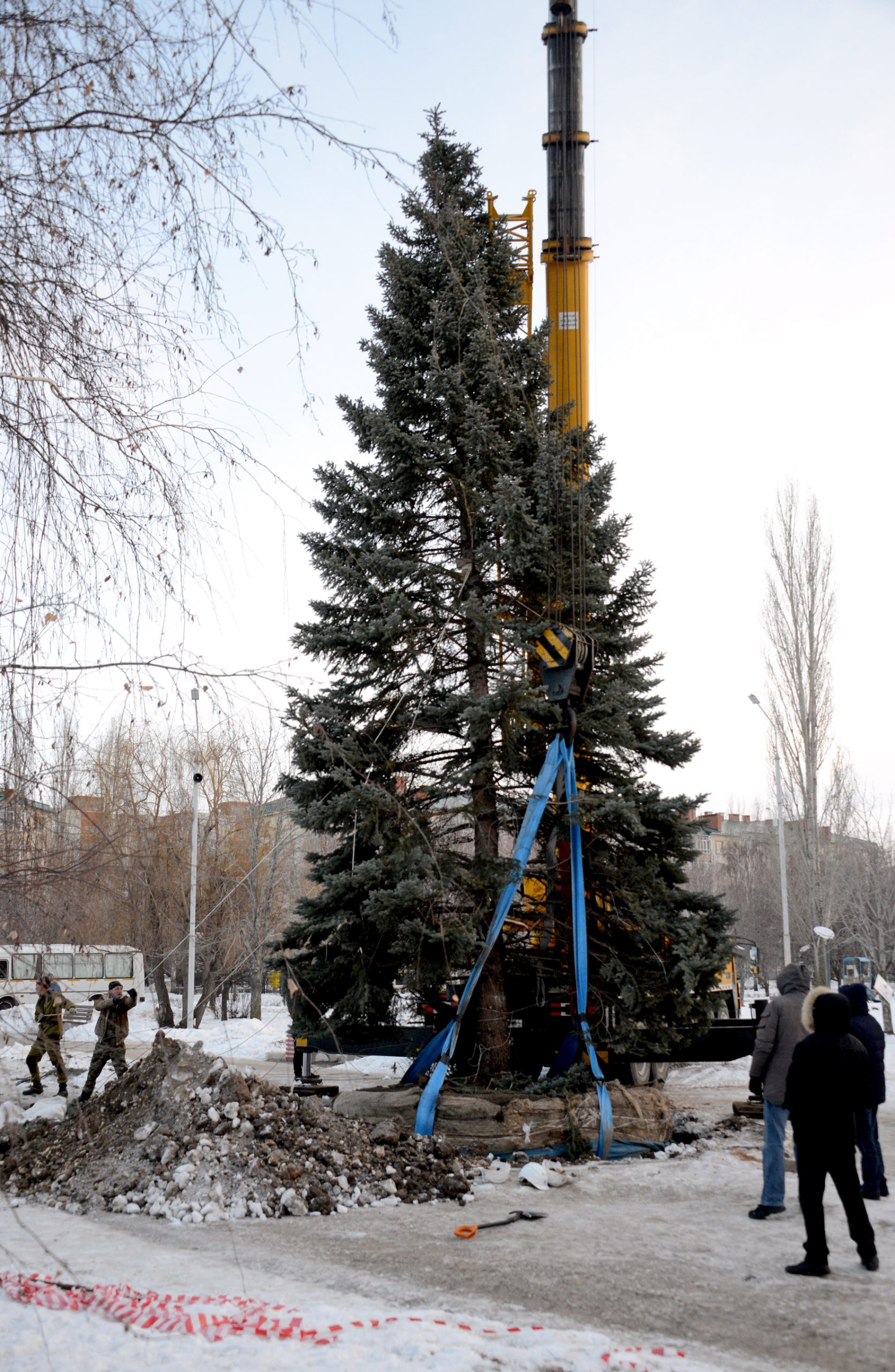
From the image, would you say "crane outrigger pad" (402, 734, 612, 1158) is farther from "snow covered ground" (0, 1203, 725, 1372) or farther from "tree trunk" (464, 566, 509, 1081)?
"snow covered ground" (0, 1203, 725, 1372)

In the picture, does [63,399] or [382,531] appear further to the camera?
[382,531]

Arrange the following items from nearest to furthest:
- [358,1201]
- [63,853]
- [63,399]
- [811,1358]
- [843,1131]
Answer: [63,399] → [63,853] → [811,1358] → [843,1131] → [358,1201]

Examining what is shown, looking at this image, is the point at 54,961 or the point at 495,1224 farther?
the point at 495,1224

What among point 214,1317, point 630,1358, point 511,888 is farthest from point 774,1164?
point 214,1317

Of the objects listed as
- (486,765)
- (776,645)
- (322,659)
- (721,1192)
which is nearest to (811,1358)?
(721,1192)

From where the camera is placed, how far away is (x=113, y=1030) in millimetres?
11555

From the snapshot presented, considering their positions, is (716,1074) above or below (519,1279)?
below

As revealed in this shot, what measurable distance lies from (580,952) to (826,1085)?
4266 mm

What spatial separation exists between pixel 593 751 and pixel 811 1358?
7.82m

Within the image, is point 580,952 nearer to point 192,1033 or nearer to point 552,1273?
point 552,1273

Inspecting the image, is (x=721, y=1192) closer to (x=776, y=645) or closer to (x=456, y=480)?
(x=456, y=480)

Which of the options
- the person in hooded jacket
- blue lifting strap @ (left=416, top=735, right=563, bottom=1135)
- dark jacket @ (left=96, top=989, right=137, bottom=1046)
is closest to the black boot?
the person in hooded jacket

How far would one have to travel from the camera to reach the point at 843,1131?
19.9ft

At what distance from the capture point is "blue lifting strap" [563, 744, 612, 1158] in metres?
9.92
